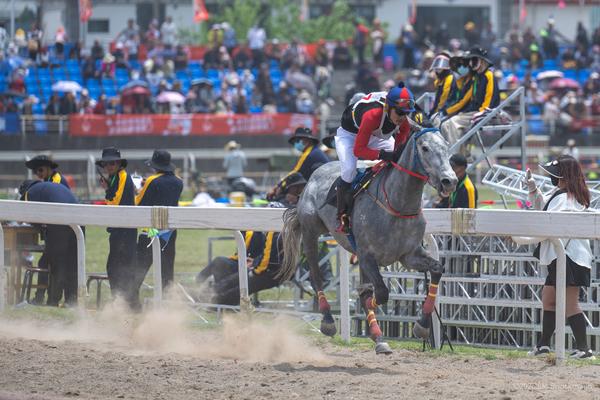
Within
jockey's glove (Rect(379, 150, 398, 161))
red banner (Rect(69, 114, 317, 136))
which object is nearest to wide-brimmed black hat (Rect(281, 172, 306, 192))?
jockey's glove (Rect(379, 150, 398, 161))

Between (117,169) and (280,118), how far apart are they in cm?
2074

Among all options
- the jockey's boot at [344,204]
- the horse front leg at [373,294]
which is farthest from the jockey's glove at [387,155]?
the horse front leg at [373,294]

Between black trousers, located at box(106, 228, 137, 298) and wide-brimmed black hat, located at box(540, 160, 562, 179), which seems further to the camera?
black trousers, located at box(106, 228, 137, 298)

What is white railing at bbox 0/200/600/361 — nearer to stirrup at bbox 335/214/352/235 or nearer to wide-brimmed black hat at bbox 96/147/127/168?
stirrup at bbox 335/214/352/235

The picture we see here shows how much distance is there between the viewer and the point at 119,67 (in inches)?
1462

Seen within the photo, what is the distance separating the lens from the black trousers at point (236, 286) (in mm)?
12953

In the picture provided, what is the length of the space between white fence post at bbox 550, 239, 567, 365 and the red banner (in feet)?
77.2

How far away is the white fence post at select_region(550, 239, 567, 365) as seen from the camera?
9414mm

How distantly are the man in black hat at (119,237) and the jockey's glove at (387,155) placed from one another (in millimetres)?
3924

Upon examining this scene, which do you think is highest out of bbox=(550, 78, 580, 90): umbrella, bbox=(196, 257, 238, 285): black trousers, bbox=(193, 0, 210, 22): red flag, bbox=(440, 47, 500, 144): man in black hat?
bbox=(193, 0, 210, 22): red flag

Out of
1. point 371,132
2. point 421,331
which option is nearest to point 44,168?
point 371,132

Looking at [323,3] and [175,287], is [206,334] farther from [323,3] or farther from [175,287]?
[323,3]

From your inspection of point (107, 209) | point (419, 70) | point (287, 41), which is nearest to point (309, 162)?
point (107, 209)

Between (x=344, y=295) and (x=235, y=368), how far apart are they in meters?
1.56
